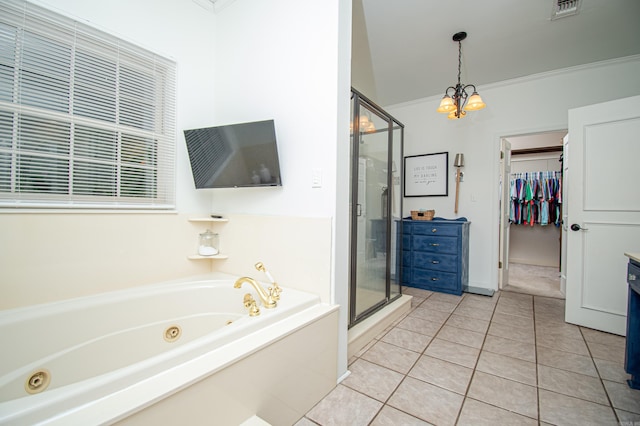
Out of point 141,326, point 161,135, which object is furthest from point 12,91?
point 141,326

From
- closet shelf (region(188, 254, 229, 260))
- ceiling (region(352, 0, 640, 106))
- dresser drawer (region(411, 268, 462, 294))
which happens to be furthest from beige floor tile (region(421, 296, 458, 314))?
ceiling (region(352, 0, 640, 106))

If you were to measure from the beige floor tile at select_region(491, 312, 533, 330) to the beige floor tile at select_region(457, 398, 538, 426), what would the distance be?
141 centimetres

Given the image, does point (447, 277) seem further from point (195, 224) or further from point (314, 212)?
point (195, 224)

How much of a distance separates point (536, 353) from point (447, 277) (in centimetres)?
147

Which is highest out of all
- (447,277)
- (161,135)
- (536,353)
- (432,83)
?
(432,83)

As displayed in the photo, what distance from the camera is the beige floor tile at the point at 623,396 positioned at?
1.48 m

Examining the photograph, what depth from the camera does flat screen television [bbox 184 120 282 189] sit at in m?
1.84

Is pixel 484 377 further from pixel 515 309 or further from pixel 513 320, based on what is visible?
pixel 515 309

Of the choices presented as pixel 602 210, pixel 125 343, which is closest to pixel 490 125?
pixel 602 210

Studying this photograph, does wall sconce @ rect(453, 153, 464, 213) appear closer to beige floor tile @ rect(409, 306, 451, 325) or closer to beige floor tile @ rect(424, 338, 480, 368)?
beige floor tile @ rect(409, 306, 451, 325)

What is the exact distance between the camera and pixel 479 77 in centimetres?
347

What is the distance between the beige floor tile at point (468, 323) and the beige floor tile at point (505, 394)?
781mm

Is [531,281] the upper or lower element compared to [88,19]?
lower

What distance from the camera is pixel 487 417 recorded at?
143cm
